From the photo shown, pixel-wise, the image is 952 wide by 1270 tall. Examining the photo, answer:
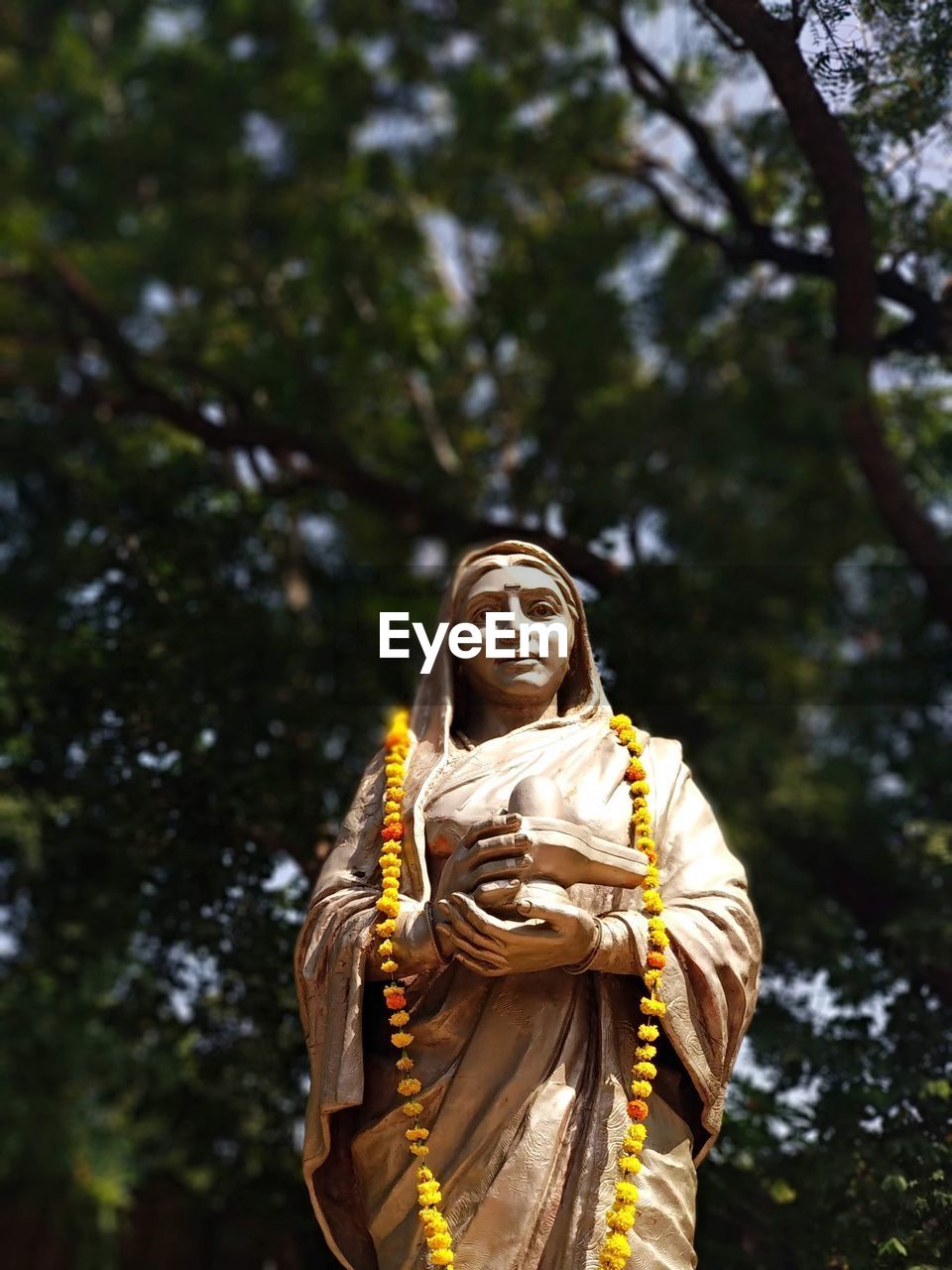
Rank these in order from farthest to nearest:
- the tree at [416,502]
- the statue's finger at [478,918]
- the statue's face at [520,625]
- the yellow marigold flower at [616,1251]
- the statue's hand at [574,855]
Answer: the tree at [416,502], the statue's face at [520,625], the statue's hand at [574,855], the statue's finger at [478,918], the yellow marigold flower at [616,1251]

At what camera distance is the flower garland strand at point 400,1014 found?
457 centimetres

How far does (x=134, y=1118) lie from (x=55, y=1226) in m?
1.40

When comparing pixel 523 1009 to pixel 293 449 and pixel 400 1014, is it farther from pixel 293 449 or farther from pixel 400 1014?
pixel 293 449

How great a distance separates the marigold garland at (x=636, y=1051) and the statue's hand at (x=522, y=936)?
0.27 metres

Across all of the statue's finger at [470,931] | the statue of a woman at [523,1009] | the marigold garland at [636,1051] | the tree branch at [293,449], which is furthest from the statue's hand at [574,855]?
the tree branch at [293,449]

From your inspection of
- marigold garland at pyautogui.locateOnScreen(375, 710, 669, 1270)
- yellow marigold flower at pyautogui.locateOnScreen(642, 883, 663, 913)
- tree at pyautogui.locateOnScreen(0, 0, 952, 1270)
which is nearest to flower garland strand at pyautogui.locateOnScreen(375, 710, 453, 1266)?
marigold garland at pyautogui.locateOnScreen(375, 710, 669, 1270)

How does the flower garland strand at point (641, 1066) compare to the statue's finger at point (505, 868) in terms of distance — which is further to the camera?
the statue's finger at point (505, 868)

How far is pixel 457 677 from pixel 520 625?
0.38 meters

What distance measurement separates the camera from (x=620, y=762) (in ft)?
17.8

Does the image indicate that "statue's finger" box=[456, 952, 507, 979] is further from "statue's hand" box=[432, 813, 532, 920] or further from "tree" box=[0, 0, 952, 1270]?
"tree" box=[0, 0, 952, 1270]

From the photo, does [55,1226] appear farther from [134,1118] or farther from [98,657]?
[98,657]

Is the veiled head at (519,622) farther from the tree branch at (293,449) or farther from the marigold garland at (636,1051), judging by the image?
the tree branch at (293,449)

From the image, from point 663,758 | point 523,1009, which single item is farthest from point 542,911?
point 663,758

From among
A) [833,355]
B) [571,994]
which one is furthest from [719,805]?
[571,994]
